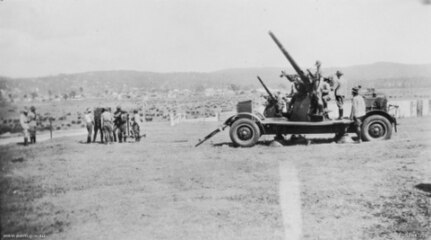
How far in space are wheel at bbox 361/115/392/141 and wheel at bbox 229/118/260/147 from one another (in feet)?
9.93

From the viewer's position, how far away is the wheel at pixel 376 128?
12.2 metres

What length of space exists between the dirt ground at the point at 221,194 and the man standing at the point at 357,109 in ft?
2.64

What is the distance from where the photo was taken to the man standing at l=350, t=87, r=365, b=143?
467 inches

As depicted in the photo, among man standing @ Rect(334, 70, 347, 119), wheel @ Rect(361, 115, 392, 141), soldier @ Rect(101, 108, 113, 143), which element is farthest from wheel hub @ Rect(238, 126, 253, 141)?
soldier @ Rect(101, 108, 113, 143)

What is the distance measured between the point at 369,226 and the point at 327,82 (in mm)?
7827

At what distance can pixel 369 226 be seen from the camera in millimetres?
5477

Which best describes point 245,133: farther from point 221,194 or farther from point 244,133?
point 221,194

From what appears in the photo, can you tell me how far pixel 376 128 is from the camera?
1225 cm

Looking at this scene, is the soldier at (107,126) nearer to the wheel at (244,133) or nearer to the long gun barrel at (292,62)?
the wheel at (244,133)

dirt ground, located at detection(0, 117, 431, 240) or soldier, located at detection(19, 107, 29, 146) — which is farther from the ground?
soldier, located at detection(19, 107, 29, 146)

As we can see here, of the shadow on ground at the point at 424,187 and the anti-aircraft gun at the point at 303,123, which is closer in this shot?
the shadow on ground at the point at 424,187

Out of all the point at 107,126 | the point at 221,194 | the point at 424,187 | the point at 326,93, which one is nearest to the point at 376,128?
the point at 326,93

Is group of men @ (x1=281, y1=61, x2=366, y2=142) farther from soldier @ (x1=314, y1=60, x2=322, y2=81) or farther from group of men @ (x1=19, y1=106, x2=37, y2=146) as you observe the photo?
group of men @ (x1=19, y1=106, x2=37, y2=146)

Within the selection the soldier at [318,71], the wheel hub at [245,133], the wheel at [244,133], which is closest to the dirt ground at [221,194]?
the wheel at [244,133]
